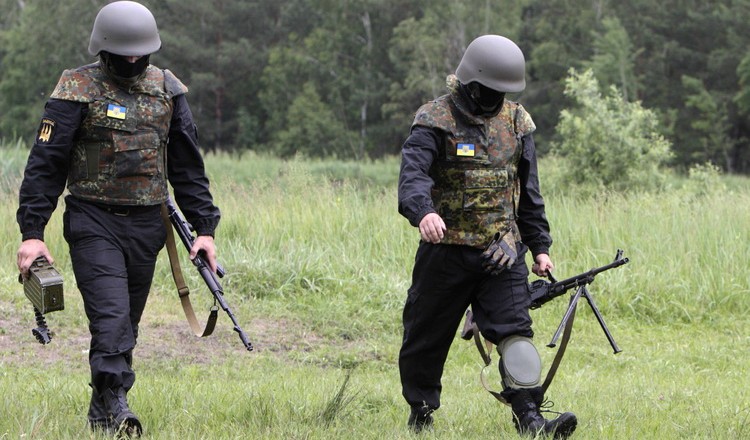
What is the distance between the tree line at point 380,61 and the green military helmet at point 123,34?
1859 inches

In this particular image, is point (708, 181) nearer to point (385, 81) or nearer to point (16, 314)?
point (16, 314)

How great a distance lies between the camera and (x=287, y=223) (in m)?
11.6

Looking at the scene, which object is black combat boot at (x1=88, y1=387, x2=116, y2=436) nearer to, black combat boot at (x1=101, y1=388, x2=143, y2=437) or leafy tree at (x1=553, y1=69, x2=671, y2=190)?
black combat boot at (x1=101, y1=388, x2=143, y2=437)

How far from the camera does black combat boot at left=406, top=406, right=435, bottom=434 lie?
554cm

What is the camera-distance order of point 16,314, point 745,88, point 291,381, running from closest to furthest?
point 291,381
point 16,314
point 745,88

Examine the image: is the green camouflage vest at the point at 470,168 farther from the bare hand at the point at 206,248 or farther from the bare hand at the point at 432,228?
the bare hand at the point at 206,248

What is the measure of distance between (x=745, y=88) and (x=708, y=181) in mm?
28755

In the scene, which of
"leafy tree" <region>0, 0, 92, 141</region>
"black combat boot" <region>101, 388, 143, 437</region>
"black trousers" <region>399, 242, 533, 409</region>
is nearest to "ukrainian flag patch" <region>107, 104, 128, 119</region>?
"black combat boot" <region>101, 388, 143, 437</region>

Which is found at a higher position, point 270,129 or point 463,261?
point 463,261

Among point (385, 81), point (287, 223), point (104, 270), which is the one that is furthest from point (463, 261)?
point (385, 81)

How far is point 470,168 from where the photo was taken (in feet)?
17.1

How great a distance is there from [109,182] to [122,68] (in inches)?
20.0

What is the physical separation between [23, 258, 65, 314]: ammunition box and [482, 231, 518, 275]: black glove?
73.9 inches

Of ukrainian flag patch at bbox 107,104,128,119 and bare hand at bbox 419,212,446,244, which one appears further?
ukrainian flag patch at bbox 107,104,128,119
